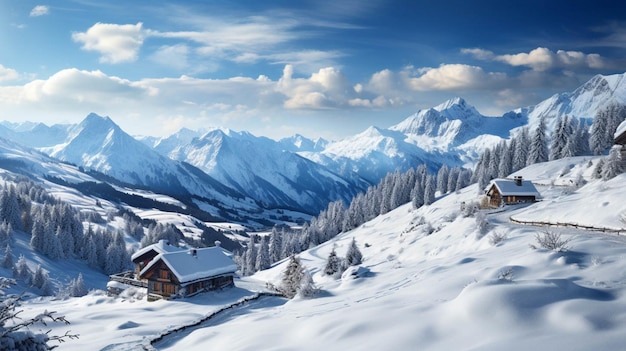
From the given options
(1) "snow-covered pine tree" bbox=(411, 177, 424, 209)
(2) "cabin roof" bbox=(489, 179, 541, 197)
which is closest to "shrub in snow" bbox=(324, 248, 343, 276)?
(2) "cabin roof" bbox=(489, 179, 541, 197)

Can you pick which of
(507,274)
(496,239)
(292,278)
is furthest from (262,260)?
(507,274)

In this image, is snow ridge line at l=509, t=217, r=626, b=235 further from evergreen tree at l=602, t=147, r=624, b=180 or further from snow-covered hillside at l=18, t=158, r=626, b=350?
evergreen tree at l=602, t=147, r=624, b=180

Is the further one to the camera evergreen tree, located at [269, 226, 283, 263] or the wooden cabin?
evergreen tree, located at [269, 226, 283, 263]

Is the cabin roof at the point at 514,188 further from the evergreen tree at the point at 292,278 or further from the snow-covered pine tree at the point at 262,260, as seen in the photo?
the snow-covered pine tree at the point at 262,260

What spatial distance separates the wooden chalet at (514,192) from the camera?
227ft

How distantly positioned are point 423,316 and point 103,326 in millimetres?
26826

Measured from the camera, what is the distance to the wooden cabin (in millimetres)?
50219

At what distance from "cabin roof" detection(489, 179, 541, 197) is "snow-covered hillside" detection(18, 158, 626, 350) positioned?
661 inches

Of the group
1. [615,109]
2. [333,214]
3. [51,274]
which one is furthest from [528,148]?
[51,274]

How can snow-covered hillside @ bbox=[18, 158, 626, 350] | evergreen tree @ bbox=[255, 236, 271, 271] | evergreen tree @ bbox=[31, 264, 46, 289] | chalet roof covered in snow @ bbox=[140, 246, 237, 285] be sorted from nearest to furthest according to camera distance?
snow-covered hillside @ bbox=[18, 158, 626, 350] < chalet roof covered in snow @ bbox=[140, 246, 237, 285] < evergreen tree @ bbox=[31, 264, 46, 289] < evergreen tree @ bbox=[255, 236, 271, 271]

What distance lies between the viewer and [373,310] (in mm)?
19844

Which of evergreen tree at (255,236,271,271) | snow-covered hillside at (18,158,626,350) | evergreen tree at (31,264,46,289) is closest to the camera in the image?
snow-covered hillside at (18,158,626,350)

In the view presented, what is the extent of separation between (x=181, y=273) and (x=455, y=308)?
40.0 m

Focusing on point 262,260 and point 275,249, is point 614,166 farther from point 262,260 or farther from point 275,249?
point 275,249
